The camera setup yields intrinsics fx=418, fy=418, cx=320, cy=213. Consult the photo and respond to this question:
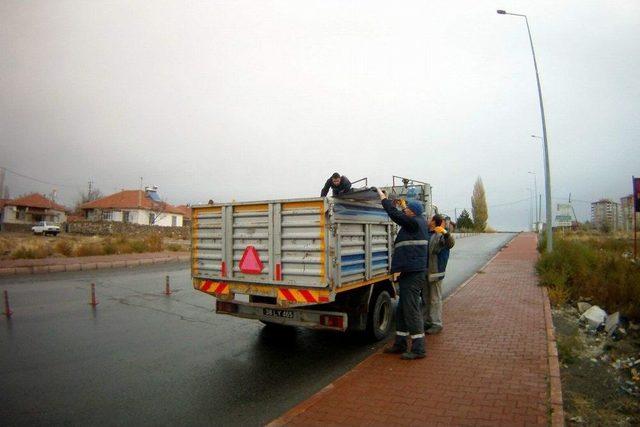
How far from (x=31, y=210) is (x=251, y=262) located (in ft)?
240

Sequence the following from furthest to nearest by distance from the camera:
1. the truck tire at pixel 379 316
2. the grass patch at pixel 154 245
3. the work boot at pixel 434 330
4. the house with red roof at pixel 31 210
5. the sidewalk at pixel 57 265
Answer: the house with red roof at pixel 31 210 → the grass patch at pixel 154 245 → the sidewalk at pixel 57 265 → the work boot at pixel 434 330 → the truck tire at pixel 379 316

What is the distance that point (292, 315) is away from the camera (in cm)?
565

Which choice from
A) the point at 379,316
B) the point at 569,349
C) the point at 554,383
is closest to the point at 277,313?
the point at 379,316

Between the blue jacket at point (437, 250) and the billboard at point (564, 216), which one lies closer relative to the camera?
the blue jacket at point (437, 250)

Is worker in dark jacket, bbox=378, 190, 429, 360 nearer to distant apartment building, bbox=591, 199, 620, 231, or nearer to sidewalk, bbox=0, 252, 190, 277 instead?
sidewalk, bbox=0, 252, 190, 277

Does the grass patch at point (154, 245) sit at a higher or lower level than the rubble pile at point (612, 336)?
higher

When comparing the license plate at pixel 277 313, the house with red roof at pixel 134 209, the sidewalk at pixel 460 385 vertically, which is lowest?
the sidewalk at pixel 460 385

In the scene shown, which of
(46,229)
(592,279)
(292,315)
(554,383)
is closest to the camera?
(554,383)

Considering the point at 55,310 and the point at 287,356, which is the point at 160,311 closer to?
the point at 55,310

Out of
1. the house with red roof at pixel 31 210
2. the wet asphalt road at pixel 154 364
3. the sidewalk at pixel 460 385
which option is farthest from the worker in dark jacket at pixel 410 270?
the house with red roof at pixel 31 210

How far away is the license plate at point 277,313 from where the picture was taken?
5668 mm

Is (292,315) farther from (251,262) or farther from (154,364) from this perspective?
(154,364)

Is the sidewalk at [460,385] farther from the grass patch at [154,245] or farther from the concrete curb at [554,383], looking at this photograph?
the grass patch at [154,245]

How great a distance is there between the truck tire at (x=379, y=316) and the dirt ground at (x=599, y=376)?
8.11ft
